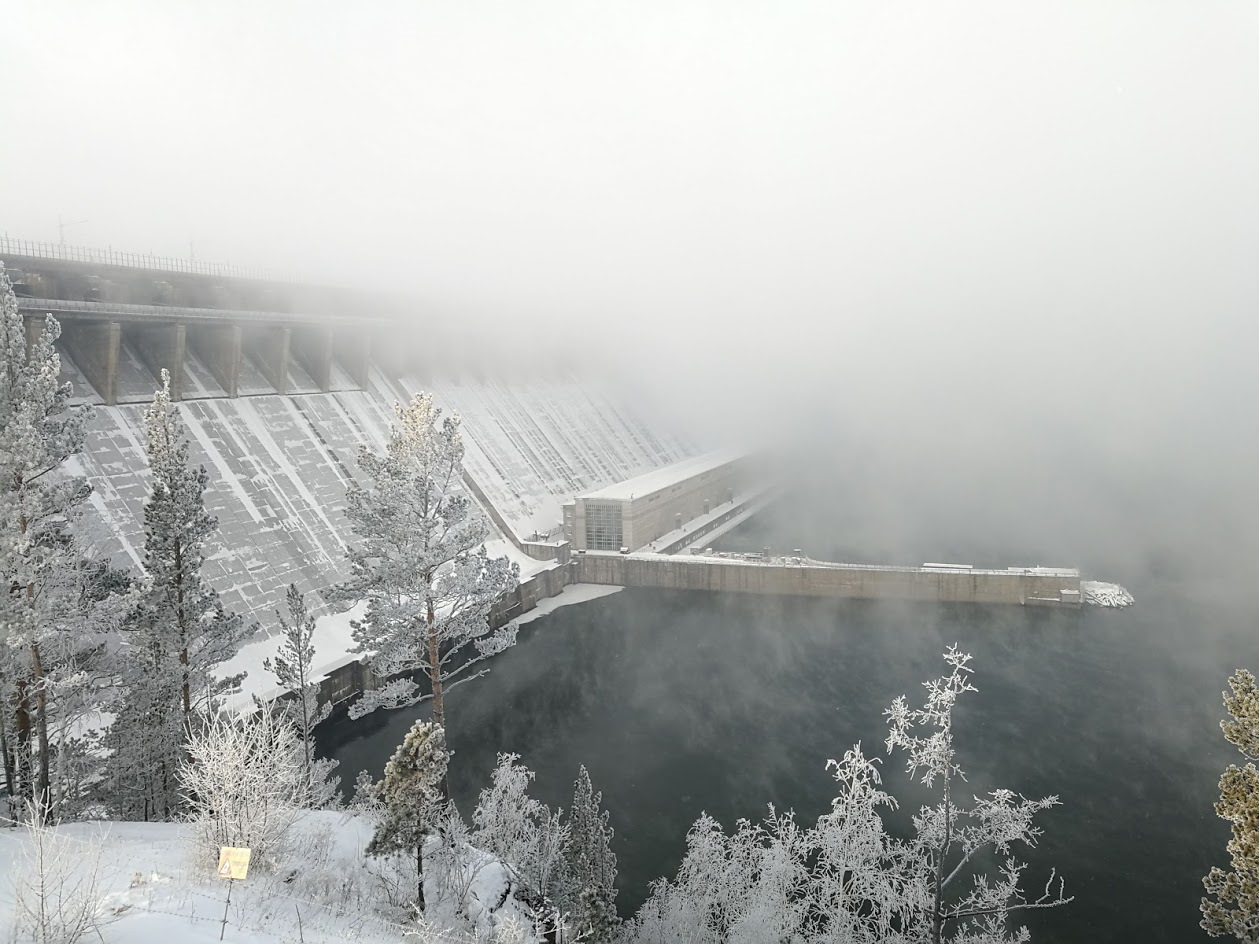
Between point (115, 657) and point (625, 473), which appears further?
point (625, 473)

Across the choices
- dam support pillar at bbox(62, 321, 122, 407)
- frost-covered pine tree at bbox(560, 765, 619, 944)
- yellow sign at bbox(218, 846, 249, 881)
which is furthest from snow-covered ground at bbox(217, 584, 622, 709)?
yellow sign at bbox(218, 846, 249, 881)

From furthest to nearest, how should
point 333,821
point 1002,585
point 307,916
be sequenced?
point 1002,585 → point 333,821 → point 307,916

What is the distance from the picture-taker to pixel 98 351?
31.5m

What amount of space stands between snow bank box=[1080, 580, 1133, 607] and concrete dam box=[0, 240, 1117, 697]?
1.60m

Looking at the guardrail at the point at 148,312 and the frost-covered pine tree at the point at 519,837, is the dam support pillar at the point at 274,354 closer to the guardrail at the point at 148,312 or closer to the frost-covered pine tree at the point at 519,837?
the guardrail at the point at 148,312

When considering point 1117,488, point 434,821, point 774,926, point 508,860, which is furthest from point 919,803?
point 1117,488

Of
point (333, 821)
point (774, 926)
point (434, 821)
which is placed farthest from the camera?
point (774, 926)

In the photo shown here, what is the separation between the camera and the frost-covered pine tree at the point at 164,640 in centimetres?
1531

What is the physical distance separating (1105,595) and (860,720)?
20.5m

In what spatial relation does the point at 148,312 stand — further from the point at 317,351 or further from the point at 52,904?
the point at 52,904

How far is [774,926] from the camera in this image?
1550 cm

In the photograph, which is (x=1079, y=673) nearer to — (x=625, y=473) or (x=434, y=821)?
(x=434, y=821)

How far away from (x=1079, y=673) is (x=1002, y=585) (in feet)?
29.0

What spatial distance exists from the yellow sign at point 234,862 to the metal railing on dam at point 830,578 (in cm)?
3529
